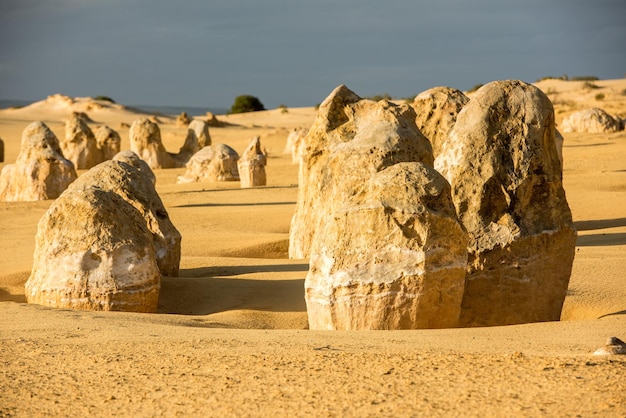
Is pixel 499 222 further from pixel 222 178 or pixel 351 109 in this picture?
pixel 222 178

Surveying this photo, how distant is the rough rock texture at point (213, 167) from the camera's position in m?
23.9

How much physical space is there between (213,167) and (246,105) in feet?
129

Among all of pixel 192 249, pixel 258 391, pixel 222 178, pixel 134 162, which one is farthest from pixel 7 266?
pixel 222 178

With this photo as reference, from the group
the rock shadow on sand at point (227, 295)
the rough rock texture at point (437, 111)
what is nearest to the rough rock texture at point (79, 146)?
the rough rock texture at point (437, 111)

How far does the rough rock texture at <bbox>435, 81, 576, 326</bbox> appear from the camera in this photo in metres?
7.93

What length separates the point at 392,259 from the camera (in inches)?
269

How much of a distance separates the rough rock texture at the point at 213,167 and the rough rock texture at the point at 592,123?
12.9 m

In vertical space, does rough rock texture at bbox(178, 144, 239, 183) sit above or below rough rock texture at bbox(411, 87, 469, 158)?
below

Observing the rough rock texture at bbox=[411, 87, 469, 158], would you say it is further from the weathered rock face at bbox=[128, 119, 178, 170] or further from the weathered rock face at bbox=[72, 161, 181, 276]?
the weathered rock face at bbox=[128, 119, 178, 170]

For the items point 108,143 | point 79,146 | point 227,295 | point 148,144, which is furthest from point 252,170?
point 227,295

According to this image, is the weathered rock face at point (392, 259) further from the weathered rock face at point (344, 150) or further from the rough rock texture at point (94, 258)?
the weathered rock face at point (344, 150)

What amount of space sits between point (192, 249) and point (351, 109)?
2.57 metres

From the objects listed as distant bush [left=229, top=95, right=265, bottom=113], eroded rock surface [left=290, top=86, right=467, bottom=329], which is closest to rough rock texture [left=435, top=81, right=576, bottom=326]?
eroded rock surface [left=290, top=86, right=467, bottom=329]

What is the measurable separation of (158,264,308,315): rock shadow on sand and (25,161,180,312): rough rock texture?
1.28 feet
